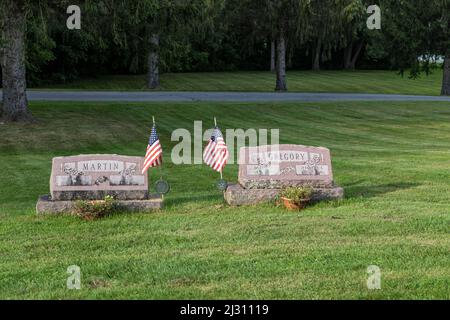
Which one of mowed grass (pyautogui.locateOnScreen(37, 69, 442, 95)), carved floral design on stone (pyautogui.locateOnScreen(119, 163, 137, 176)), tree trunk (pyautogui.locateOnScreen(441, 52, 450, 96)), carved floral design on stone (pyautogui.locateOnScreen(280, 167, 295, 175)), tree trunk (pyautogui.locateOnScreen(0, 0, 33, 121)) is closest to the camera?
carved floral design on stone (pyautogui.locateOnScreen(119, 163, 137, 176))

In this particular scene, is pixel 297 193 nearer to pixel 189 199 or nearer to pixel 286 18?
pixel 189 199

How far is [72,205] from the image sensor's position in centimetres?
1087

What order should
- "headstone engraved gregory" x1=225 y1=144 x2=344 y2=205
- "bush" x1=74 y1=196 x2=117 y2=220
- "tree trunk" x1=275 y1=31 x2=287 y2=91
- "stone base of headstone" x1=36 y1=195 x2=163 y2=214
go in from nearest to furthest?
"bush" x1=74 y1=196 x2=117 y2=220 → "stone base of headstone" x1=36 y1=195 x2=163 y2=214 → "headstone engraved gregory" x1=225 y1=144 x2=344 y2=205 → "tree trunk" x1=275 y1=31 x2=287 y2=91

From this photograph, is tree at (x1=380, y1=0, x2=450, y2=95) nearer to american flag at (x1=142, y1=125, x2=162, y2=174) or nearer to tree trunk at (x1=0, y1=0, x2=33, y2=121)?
tree trunk at (x1=0, y1=0, x2=33, y2=121)

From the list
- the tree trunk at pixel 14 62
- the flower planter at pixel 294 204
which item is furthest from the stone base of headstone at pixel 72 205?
the tree trunk at pixel 14 62

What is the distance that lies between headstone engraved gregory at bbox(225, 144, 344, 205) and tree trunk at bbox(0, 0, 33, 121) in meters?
13.5

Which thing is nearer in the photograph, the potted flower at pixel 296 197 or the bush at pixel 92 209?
the bush at pixel 92 209

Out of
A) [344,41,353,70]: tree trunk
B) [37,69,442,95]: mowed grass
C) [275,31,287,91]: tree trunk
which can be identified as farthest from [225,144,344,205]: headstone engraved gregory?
[344,41,353,70]: tree trunk

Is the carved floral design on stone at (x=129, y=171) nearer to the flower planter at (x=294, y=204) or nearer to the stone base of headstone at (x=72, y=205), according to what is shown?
the stone base of headstone at (x=72, y=205)

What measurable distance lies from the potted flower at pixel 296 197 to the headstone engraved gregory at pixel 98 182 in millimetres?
2170

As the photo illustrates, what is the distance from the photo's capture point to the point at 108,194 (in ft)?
36.6

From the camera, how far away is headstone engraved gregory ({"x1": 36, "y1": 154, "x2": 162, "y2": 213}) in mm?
11070

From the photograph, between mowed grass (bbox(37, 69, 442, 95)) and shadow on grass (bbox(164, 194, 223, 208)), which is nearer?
shadow on grass (bbox(164, 194, 223, 208))

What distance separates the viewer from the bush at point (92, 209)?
10516mm
